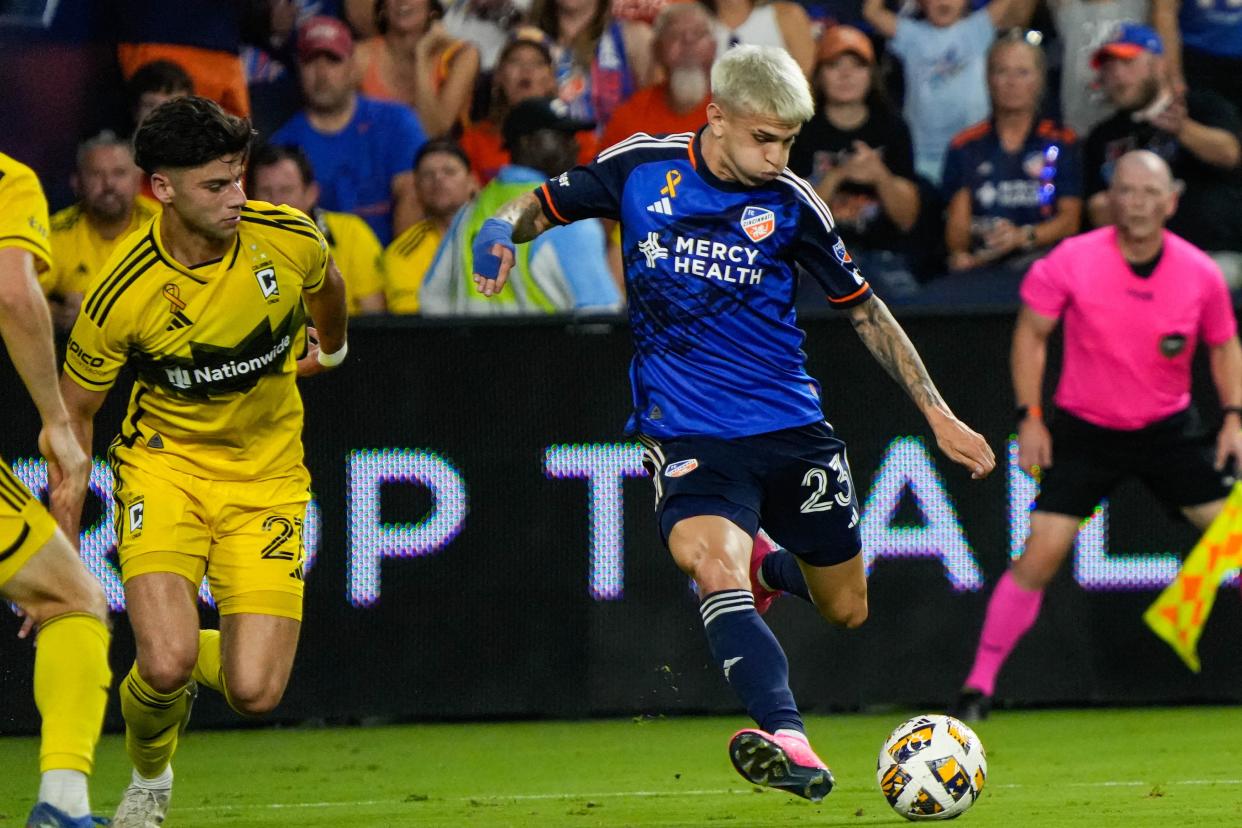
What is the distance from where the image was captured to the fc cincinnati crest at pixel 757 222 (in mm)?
6531

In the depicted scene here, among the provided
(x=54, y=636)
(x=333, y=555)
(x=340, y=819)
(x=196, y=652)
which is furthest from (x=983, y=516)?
(x=54, y=636)

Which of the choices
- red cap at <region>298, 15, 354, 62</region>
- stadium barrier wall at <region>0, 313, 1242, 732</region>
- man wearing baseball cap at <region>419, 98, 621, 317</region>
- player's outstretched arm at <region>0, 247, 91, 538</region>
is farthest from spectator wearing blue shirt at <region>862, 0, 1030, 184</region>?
player's outstretched arm at <region>0, 247, 91, 538</region>

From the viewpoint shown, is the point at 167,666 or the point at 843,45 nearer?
the point at 167,666

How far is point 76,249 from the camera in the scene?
32.8ft

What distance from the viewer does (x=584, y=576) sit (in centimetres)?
957

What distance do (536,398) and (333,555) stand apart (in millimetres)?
1180

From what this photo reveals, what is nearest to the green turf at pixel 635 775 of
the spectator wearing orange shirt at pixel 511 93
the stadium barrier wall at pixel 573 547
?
the stadium barrier wall at pixel 573 547

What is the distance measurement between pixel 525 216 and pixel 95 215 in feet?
13.4

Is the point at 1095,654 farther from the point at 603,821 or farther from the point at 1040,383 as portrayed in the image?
the point at 603,821

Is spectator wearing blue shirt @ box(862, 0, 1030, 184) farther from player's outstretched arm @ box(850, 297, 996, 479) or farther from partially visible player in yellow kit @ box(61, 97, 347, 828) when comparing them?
partially visible player in yellow kit @ box(61, 97, 347, 828)

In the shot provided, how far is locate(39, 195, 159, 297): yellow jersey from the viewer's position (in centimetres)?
988

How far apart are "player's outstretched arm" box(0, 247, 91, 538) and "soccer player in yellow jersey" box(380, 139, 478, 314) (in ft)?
16.4

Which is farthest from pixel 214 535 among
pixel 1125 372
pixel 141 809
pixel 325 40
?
pixel 325 40

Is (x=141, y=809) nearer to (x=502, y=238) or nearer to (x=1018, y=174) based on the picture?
(x=502, y=238)
